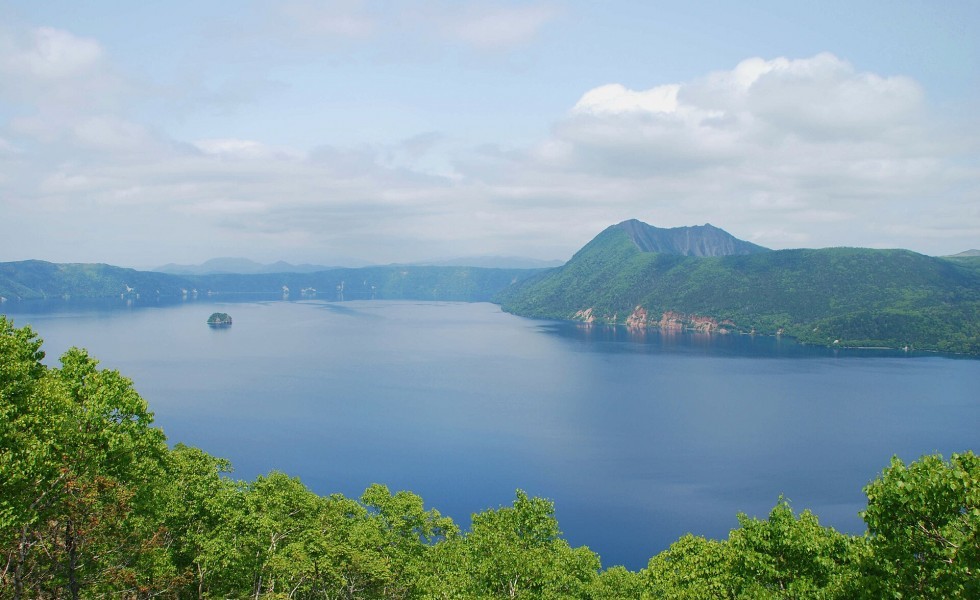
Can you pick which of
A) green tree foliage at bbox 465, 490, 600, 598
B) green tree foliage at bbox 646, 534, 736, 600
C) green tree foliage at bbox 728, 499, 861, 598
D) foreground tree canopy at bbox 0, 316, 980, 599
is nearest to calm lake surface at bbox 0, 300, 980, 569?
green tree foliage at bbox 465, 490, 600, 598

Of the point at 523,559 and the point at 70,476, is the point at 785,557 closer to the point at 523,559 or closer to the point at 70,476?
the point at 523,559

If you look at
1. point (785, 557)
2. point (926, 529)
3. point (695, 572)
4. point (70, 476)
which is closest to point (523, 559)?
point (695, 572)

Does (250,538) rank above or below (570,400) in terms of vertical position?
above

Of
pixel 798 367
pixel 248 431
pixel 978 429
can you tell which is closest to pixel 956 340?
pixel 798 367

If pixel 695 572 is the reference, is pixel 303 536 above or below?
below

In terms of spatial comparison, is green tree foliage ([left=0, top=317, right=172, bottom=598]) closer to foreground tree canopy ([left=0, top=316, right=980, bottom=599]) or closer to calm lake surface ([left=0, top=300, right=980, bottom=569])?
foreground tree canopy ([left=0, top=316, right=980, bottom=599])

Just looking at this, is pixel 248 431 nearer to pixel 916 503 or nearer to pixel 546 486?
pixel 546 486
